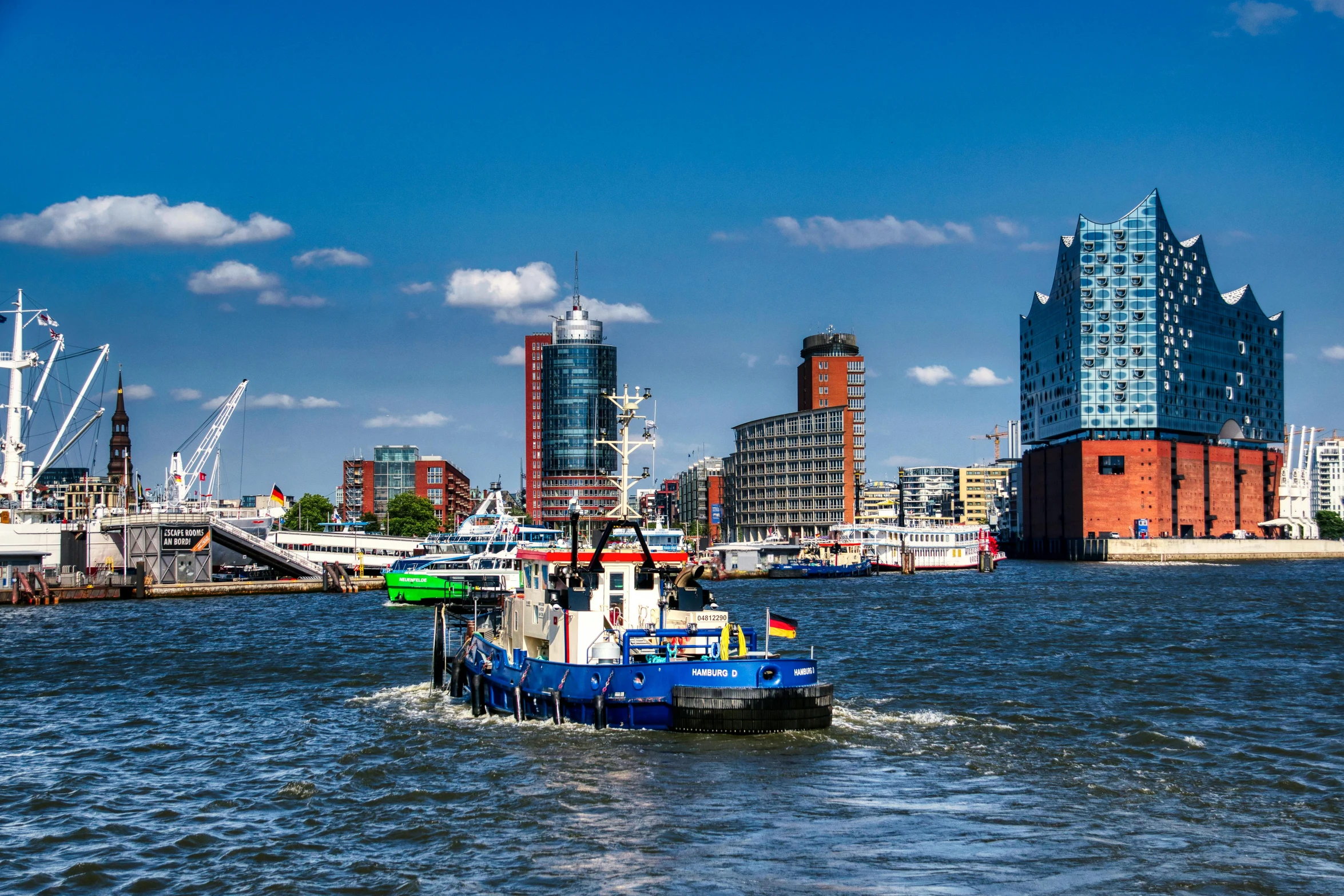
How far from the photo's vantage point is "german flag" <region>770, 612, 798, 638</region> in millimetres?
33031

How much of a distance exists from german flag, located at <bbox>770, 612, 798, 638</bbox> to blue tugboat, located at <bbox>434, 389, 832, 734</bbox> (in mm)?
86

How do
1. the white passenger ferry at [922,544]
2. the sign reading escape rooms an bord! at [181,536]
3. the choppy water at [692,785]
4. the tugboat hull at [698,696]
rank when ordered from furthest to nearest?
1. the white passenger ferry at [922,544]
2. the sign reading escape rooms an bord! at [181,536]
3. the tugboat hull at [698,696]
4. the choppy water at [692,785]

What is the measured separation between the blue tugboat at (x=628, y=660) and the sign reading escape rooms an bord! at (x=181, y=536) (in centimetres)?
7544

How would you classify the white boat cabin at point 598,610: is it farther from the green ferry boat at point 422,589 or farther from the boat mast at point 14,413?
the boat mast at point 14,413

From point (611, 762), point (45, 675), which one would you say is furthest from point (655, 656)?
point (45, 675)

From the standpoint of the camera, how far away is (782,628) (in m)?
33.4

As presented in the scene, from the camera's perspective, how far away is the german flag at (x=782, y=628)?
108ft

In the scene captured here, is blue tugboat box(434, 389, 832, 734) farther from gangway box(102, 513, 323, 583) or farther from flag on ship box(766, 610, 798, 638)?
gangway box(102, 513, 323, 583)

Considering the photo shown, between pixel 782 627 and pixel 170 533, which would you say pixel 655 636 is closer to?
pixel 782 627

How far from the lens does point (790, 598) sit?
343ft

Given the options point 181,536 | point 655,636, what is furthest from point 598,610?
point 181,536

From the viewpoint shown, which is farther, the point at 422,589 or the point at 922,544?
the point at 922,544

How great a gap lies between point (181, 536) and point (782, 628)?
285ft

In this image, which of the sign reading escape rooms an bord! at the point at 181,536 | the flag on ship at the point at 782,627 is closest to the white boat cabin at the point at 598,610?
the flag on ship at the point at 782,627
